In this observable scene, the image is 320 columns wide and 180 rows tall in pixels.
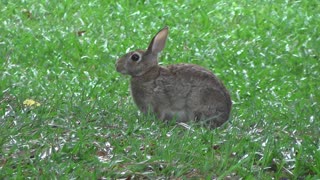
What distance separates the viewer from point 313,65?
11938 mm

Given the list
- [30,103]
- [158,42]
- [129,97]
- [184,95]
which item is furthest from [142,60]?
[30,103]

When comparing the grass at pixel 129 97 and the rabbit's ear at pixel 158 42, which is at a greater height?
the rabbit's ear at pixel 158 42

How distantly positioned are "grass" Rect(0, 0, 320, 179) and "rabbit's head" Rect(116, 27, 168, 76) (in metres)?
0.37

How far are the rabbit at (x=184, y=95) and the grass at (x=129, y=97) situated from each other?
18cm

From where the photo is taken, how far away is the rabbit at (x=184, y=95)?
848 cm

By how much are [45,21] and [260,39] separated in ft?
9.78

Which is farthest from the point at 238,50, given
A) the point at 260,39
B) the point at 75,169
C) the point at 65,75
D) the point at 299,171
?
the point at 75,169

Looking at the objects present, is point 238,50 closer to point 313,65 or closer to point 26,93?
point 313,65

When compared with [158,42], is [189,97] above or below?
below

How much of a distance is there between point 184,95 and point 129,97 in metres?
1.44

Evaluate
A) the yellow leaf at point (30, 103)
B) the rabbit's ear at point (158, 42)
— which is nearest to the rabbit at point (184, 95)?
the rabbit's ear at point (158, 42)

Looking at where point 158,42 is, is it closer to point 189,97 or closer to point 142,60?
point 142,60

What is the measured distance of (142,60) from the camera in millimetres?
8930

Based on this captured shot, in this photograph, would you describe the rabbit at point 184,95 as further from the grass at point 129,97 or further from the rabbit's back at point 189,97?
the grass at point 129,97
